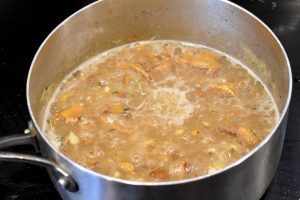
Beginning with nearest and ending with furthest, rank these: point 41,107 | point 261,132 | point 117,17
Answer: point 261,132, point 41,107, point 117,17

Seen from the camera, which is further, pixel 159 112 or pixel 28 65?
pixel 28 65

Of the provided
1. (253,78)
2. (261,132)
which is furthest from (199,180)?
(253,78)

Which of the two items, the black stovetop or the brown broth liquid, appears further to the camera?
the black stovetop

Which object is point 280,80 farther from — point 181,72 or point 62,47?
point 62,47

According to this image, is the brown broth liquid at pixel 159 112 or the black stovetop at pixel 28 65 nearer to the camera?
the brown broth liquid at pixel 159 112
